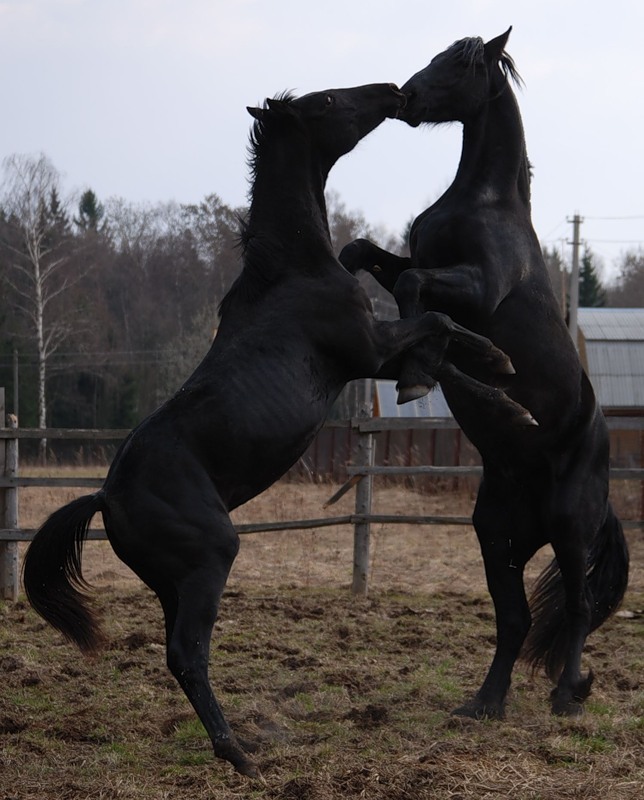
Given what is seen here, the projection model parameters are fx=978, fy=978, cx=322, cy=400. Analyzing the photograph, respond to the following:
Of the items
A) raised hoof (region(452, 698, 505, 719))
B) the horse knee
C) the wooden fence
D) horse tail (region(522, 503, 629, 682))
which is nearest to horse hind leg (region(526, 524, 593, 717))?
horse tail (region(522, 503, 629, 682))

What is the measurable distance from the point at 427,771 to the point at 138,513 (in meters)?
1.44

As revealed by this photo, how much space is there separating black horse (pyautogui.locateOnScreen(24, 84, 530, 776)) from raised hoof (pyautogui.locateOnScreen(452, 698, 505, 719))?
1416mm

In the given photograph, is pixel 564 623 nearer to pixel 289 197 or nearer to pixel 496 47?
pixel 289 197

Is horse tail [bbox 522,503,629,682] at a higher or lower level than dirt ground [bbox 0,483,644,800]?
higher

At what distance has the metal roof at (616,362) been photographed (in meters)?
25.9

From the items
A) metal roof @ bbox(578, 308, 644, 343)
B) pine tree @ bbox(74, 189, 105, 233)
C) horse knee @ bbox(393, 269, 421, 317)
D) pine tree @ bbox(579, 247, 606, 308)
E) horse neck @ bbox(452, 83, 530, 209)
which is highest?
pine tree @ bbox(74, 189, 105, 233)

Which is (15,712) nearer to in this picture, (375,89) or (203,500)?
(203,500)

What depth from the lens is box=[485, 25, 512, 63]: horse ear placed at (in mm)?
4807

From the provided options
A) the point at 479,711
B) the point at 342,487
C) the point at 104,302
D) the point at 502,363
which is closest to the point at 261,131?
the point at 502,363

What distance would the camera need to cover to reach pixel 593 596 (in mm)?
5465

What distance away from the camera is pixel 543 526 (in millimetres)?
5148

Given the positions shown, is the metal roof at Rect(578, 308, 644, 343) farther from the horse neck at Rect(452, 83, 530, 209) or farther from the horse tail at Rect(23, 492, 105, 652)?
the horse tail at Rect(23, 492, 105, 652)

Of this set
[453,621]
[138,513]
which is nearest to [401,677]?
[453,621]

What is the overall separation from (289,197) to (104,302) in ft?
127
